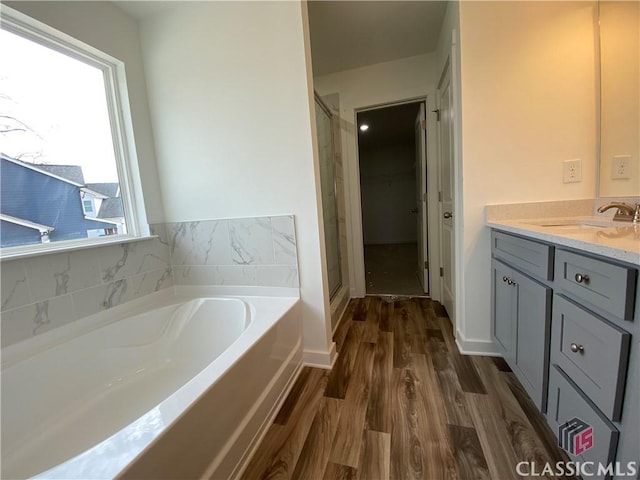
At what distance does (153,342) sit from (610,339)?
2028 mm

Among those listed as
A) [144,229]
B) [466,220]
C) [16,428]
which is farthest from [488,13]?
[16,428]

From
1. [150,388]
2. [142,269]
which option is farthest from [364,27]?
[150,388]

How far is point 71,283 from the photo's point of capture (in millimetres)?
1337

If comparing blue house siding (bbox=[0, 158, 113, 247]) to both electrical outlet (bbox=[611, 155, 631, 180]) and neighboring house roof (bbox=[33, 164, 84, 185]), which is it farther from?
electrical outlet (bbox=[611, 155, 631, 180])

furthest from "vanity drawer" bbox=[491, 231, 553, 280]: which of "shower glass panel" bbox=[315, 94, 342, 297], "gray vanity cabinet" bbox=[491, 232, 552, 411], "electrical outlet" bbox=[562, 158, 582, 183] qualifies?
"shower glass panel" bbox=[315, 94, 342, 297]

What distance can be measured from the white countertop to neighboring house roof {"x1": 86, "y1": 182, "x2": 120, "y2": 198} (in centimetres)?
236

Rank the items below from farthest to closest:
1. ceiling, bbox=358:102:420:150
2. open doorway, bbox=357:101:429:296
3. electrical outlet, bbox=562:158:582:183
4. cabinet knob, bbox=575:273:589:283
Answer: open doorway, bbox=357:101:429:296, ceiling, bbox=358:102:420:150, electrical outlet, bbox=562:158:582:183, cabinet knob, bbox=575:273:589:283

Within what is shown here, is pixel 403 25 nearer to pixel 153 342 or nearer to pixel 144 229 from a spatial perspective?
pixel 144 229

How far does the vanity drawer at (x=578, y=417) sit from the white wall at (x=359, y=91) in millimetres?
1882

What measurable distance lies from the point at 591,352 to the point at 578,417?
0.83 feet

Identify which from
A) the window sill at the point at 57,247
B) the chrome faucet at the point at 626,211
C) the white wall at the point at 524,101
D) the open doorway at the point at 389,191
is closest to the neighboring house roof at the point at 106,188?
the window sill at the point at 57,247

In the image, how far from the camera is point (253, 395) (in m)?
1.11

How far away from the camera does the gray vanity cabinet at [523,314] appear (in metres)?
1.05

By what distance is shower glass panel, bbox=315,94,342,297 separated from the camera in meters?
2.17
